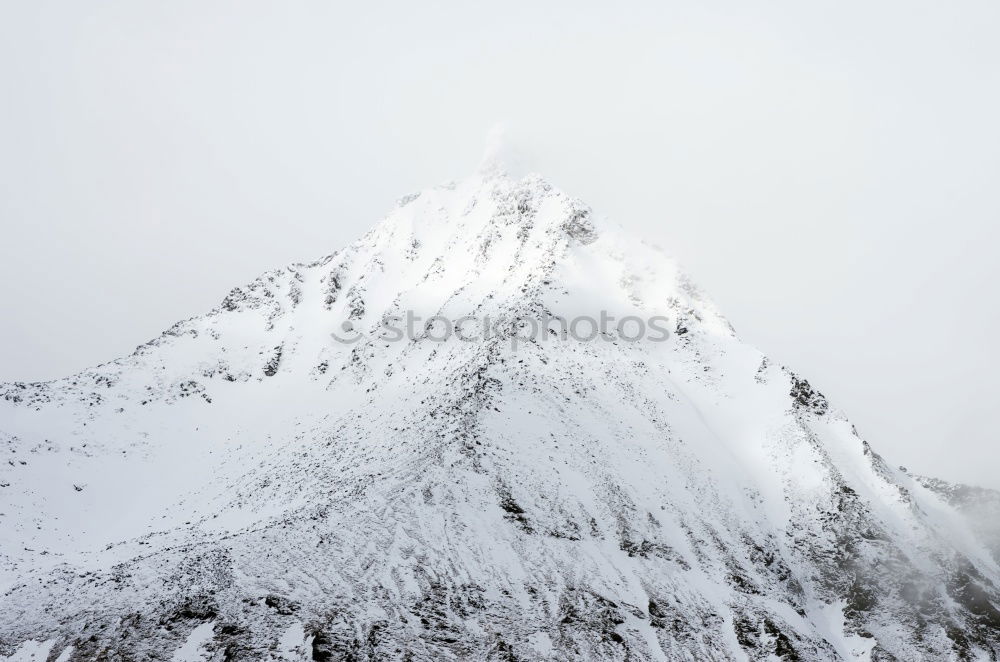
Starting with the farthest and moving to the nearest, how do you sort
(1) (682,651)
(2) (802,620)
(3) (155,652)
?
(2) (802,620), (1) (682,651), (3) (155,652)

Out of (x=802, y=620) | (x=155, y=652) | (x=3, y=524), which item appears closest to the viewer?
(x=155, y=652)

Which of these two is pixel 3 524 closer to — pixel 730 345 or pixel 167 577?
pixel 167 577

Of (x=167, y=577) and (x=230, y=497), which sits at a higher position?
(x=230, y=497)

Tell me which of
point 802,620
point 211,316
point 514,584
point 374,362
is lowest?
Result: point 802,620

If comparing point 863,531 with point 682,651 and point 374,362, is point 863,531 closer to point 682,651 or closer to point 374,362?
point 682,651

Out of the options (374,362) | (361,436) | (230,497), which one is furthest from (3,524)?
(374,362)

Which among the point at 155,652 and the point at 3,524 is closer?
the point at 155,652

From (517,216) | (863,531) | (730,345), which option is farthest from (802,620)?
(517,216)
